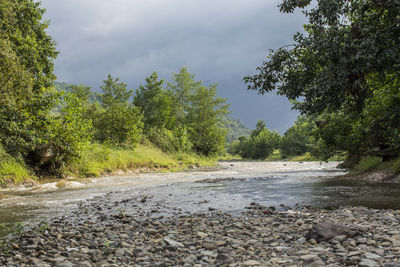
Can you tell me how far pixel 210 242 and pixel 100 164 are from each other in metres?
24.8

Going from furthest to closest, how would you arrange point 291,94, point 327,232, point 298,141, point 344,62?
point 298,141
point 291,94
point 344,62
point 327,232

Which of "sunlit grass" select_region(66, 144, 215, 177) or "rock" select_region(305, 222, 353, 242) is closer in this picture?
"rock" select_region(305, 222, 353, 242)

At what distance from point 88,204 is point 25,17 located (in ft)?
56.0

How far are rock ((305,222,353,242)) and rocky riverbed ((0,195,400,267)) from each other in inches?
5.0

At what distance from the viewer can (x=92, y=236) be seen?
682cm

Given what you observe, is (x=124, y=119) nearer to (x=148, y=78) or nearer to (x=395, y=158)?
(x=148, y=78)

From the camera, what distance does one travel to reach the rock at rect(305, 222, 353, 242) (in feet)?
18.8

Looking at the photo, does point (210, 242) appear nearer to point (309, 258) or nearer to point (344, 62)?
point (309, 258)

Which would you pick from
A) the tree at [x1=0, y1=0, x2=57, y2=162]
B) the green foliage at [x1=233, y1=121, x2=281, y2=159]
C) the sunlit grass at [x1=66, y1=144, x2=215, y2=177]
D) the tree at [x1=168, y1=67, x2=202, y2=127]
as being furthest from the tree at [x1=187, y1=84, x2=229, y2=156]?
the green foliage at [x1=233, y1=121, x2=281, y2=159]

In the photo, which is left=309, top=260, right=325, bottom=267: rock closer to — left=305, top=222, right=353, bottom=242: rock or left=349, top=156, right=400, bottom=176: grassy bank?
left=305, top=222, right=353, bottom=242: rock

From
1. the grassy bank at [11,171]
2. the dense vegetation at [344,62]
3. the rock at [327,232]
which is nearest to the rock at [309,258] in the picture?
the rock at [327,232]

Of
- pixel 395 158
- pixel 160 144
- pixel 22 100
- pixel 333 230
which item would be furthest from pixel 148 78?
pixel 333 230

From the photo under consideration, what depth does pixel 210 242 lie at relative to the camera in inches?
239

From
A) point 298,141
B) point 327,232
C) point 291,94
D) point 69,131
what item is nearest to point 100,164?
point 69,131
